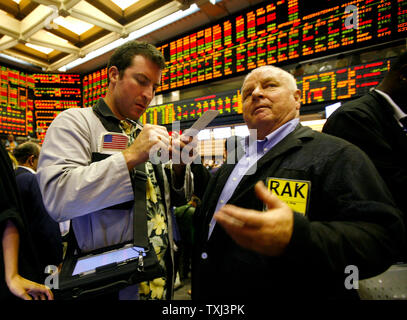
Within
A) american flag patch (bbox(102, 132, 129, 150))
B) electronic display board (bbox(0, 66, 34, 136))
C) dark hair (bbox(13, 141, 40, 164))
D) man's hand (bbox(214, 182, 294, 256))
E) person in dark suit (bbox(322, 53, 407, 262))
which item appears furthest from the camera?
electronic display board (bbox(0, 66, 34, 136))

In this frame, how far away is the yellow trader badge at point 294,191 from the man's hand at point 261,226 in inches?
14.0

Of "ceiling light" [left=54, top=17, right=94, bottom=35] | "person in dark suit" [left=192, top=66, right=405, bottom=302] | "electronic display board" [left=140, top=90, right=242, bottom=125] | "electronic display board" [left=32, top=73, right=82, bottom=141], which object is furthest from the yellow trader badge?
"electronic display board" [left=32, top=73, right=82, bottom=141]

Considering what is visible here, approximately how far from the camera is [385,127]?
1.32 m

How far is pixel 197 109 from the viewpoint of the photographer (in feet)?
15.4

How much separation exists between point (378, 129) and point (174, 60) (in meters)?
Answer: 4.28

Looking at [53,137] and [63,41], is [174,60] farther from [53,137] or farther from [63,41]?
[53,137]

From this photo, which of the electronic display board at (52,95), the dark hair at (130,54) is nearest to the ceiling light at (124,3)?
the dark hair at (130,54)

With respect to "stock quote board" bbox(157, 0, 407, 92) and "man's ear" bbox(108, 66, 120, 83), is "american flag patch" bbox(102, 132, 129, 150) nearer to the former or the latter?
"man's ear" bbox(108, 66, 120, 83)

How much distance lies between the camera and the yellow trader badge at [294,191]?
0.91m

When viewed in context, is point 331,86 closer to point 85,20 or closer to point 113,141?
point 113,141

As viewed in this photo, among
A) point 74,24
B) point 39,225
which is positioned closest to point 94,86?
point 74,24

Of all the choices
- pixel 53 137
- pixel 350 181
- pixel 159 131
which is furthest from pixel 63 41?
pixel 350 181

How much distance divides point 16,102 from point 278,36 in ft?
21.7

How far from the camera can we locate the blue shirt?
1.24m
